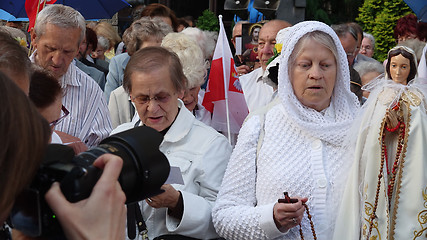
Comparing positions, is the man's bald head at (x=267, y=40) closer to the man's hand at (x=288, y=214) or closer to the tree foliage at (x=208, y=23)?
the man's hand at (x=288, y=214)

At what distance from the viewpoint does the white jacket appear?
10.2ft

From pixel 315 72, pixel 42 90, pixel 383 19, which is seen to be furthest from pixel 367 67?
pixel 383 19

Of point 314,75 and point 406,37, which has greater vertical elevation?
point 314,75

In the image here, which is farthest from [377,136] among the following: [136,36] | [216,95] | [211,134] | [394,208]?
[136,36]

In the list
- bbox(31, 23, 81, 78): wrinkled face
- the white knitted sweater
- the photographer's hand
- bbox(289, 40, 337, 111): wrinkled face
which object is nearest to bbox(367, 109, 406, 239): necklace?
the white knitted sweater

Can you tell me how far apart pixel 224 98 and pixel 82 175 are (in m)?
3.28

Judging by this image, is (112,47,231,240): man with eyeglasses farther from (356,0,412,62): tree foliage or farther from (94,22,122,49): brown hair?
(356,0,412,62): tree foliage

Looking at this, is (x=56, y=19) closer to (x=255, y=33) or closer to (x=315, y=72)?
(x=315, y=72)

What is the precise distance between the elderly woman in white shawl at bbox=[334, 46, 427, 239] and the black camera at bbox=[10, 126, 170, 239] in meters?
1.50

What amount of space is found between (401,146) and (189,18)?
738 centimetres

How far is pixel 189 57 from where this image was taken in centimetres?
459

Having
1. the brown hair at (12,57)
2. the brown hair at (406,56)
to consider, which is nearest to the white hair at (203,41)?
the brown hair at (406,56)

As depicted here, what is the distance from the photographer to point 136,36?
5.70m

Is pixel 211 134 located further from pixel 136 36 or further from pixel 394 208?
pixel 136 36
